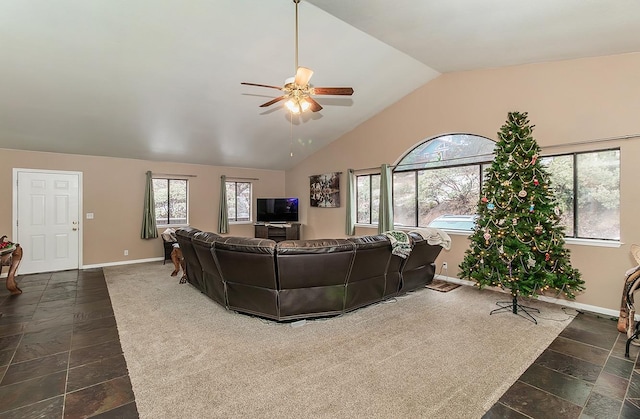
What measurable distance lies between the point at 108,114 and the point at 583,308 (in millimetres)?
7714

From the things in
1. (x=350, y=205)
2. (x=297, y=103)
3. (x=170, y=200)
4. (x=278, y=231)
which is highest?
(x=297, y=103)

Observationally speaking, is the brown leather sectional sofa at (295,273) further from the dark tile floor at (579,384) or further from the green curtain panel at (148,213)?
the green curtain panel at (148,213)

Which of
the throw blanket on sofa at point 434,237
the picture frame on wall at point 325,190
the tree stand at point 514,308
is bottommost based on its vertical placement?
the tree stand at point 514,308

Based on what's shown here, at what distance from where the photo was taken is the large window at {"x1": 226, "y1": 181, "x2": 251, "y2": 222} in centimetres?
848

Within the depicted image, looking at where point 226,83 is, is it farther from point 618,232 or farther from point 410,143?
point 618,232

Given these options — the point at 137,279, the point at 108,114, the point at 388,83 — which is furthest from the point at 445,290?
the point at 108,114

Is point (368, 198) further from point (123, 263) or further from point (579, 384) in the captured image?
point (123, 263)

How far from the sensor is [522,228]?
143 inches

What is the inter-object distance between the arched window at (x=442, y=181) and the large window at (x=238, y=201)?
4.44 m

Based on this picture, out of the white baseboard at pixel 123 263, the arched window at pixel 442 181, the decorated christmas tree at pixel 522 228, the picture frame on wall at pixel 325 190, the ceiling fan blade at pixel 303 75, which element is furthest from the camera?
the picture frame on wall at pixel 325 190

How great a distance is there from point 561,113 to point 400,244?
295 cm

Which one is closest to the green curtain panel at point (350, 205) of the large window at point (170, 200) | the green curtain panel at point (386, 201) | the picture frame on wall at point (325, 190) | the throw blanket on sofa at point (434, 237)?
the picture frame on wall at point (325, 190)

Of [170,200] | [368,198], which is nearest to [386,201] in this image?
[368,198]

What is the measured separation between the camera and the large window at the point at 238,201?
8.48m
